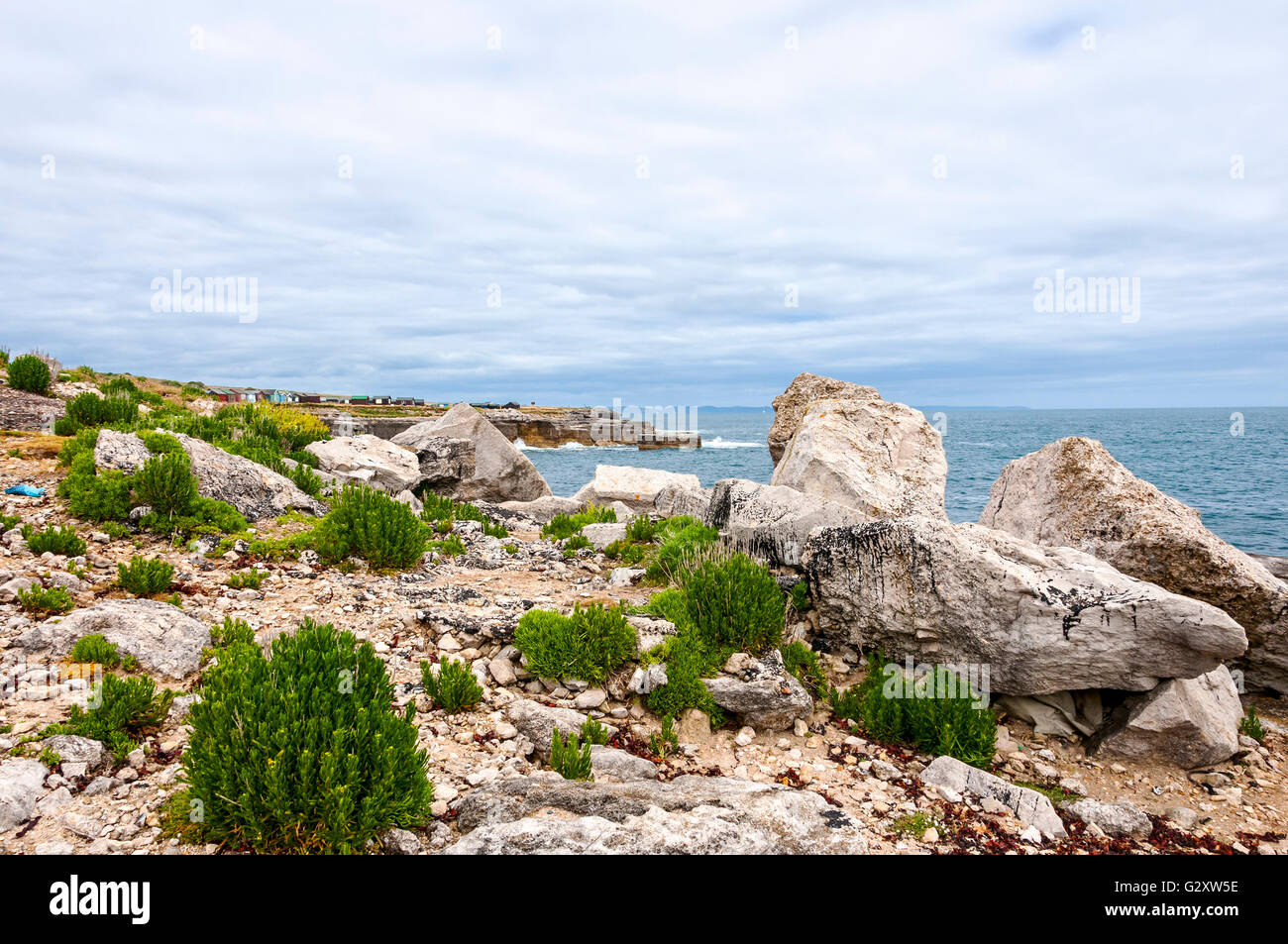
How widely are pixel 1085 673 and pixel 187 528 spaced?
12.3 m

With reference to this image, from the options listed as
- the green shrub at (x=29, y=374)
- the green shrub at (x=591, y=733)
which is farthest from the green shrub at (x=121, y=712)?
the green shrub at (x=29, y=374)

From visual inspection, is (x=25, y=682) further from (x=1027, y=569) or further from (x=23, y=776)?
(x=1027, y=569)

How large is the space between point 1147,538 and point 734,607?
630cm

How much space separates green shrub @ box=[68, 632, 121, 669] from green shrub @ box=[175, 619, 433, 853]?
2522mm

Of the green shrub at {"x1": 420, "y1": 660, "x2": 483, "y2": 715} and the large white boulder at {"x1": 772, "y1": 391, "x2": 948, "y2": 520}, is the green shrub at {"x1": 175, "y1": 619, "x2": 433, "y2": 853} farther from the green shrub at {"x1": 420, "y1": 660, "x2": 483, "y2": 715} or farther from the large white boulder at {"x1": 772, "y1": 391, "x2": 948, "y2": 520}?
the large white boulder at {"x1": 772, "y1": 391, "x2": 948, "y2": 520}

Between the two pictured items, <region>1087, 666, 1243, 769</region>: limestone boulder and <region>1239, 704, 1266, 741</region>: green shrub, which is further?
<region>1239, 704, 1266, 741</region>: green shrub

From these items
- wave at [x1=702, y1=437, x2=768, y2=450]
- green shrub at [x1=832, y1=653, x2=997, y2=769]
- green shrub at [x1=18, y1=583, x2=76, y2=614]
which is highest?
wave at [x1=702, y1=437, x2=768, y2=450]

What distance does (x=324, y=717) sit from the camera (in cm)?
434

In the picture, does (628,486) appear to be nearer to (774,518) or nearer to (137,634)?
(774,518)

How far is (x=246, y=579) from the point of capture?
29.4 feet

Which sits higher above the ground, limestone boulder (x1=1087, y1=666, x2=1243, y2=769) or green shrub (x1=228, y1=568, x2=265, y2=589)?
green shrub (x1=228, y1=568, x2=265, y2=589)

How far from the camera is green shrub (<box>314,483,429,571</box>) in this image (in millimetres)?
10188

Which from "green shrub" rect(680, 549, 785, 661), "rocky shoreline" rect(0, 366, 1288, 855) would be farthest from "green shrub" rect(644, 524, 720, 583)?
"green shrub" rect(680, 549, 785, 661)

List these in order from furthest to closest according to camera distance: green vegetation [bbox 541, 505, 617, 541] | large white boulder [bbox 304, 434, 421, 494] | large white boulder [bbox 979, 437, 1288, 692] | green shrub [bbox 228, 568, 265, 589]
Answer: large white boulder [bbox 304, 434, 421, 494] → green vegetation [bbox 541, 505, 617, 541] → large white boulder [bbox 979, 437, 1288, 692] → green shrub [bbox 228, 568, 265, 589]
